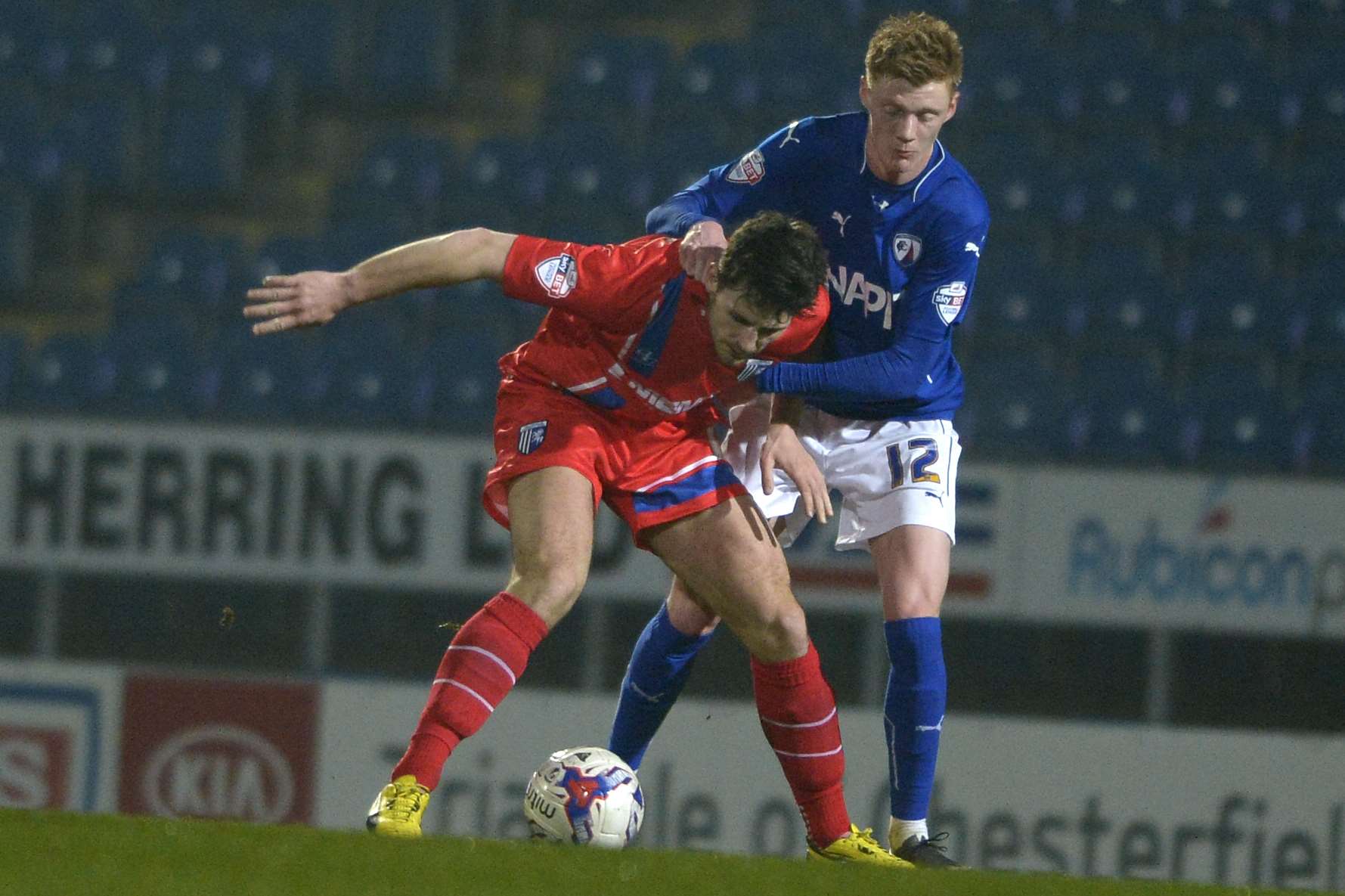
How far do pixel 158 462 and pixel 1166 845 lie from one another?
4.35 meters

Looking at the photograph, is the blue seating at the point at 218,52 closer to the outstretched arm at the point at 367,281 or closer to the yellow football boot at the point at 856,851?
the outstretched arm at the point at 367,281

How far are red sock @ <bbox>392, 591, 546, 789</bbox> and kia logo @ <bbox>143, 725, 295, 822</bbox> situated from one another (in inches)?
157

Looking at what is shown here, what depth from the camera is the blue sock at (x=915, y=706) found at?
414 cm

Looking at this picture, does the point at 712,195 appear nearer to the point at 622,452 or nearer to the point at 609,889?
the point at 622,452

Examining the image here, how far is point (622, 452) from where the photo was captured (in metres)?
4.17

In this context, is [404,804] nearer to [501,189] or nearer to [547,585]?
[547,585]

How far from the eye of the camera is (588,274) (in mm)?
4051

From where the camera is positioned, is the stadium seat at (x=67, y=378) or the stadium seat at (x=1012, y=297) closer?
the stadium seat at (x=1012, y=297)

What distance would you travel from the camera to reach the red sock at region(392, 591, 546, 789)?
3725mm

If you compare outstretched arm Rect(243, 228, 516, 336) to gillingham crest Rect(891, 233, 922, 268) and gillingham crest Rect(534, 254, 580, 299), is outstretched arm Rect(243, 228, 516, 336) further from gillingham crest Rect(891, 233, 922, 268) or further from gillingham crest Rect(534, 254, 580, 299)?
gillingham crest Rect(891, 233, 922, 268)

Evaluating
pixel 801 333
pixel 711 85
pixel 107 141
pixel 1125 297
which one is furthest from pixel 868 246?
pixel 107 141

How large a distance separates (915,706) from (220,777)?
4280mm

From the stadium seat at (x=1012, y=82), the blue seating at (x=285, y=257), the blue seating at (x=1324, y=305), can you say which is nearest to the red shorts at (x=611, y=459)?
the blue seating at (x=1324, y=305)

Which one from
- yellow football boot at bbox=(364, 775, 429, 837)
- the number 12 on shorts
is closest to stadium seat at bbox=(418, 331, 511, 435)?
the number 12 on shorts
